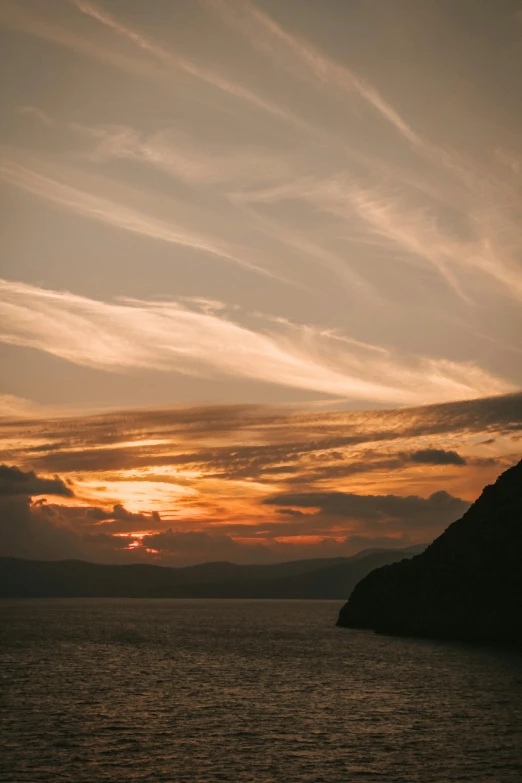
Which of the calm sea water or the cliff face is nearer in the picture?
the calm sea water

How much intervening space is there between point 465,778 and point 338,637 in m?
126

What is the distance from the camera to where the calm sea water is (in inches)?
A: 1793

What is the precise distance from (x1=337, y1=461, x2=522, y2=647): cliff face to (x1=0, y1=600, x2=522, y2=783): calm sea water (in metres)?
10.5

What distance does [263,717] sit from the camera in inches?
2488

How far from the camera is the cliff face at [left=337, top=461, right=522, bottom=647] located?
127 m

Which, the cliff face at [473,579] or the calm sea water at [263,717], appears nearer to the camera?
the calm sea water at [263,717]

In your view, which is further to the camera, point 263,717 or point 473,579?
point 473,579

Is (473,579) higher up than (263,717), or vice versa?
(473,579)

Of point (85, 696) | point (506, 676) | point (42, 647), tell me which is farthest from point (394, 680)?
point (42, 647)

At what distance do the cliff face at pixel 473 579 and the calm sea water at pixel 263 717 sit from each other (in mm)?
10543

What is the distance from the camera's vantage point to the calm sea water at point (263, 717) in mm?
45531

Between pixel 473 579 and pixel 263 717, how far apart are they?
80.3 m

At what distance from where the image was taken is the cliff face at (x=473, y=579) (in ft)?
415

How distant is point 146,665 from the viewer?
105 meters
